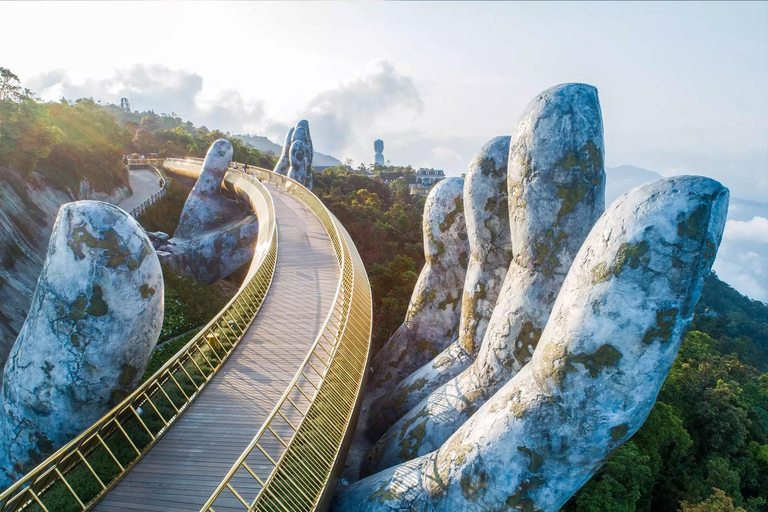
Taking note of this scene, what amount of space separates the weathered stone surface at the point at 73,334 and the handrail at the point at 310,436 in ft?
8.94

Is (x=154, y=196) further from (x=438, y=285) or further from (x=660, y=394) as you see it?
(x=660, y=394)

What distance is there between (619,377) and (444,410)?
4609mm

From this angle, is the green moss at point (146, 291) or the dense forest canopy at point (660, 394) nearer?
the green moss at point (146, 291)

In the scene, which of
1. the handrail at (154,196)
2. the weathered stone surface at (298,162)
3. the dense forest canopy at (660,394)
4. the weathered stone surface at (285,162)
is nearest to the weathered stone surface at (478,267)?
the dense forest canopy at (660,394)

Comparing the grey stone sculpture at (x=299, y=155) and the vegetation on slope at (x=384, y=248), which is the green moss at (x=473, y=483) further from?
the grey stone sculpture at (x=299, y=155)

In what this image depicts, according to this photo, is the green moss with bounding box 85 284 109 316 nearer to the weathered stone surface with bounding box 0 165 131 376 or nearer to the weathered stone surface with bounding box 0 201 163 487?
Answer: the weathered stone surface with bounding box 0 201 163 487

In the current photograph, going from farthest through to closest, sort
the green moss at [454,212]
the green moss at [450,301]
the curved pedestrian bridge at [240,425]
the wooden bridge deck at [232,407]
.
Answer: the green moss at [450,301] < the green moss at [454,212] < the wooden bridge deck at [232,407] < the curved pedestrian bridge at [240,425]

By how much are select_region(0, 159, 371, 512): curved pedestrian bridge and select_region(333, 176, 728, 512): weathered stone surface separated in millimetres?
2283

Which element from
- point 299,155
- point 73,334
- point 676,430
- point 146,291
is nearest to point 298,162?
point 299,155

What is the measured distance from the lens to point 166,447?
7.98m

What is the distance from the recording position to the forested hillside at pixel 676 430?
13836 millimetres

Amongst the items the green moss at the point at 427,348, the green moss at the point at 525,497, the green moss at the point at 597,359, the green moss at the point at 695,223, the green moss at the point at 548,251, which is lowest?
the green moss at the point at 427,348

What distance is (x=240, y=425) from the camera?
8305mm

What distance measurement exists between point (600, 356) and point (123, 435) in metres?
8.01
